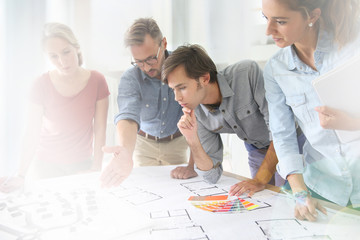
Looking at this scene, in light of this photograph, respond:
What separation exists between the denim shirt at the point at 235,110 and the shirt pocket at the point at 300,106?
0.51ft

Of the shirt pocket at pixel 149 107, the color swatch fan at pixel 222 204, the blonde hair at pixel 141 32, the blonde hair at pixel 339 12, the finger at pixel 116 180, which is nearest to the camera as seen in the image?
the blonde hair at pixel 339 12

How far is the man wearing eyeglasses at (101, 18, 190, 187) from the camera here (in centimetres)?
62

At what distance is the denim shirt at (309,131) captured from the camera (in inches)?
15.6

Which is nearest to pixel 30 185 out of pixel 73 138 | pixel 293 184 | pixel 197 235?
pixel 73 138

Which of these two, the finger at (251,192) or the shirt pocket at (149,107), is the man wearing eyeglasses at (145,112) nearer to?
the shirt pocket at (149,107)

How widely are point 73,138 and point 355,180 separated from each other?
0.59 m

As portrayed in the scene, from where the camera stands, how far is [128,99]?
731 mm

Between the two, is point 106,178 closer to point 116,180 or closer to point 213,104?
point 116,180

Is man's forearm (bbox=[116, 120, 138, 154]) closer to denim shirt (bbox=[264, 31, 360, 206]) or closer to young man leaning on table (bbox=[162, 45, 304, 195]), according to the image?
young man leaning on table (bbox=[162, 45, 304, 195])

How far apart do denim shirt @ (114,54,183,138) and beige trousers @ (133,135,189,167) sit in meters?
0.04

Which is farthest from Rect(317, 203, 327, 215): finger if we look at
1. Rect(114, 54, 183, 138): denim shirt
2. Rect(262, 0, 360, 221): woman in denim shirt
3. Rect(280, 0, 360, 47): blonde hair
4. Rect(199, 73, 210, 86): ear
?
Rect(114, 54, 183, 138): denim shirt

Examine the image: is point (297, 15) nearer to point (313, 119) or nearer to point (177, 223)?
point (313, 119)

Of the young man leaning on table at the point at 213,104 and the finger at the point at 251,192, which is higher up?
the young man leaning on table at the point at 213,104

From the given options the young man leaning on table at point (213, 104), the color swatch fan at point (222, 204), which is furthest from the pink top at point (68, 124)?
the color swatch fan at point (222, 204)
